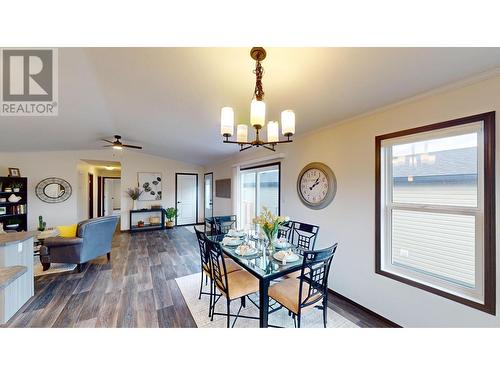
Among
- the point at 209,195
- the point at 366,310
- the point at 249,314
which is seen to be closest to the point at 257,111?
the point at 249,314

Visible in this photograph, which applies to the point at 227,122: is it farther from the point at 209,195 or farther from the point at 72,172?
the point at 72,172

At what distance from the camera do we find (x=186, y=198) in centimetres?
719

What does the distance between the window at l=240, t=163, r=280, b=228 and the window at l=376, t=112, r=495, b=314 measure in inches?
73.5

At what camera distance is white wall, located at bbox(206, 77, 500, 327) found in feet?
4.93

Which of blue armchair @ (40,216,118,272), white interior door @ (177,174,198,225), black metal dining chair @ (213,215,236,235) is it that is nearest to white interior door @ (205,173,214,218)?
white interior door @ (177,174,198,225)

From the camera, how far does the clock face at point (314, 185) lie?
8.82ft

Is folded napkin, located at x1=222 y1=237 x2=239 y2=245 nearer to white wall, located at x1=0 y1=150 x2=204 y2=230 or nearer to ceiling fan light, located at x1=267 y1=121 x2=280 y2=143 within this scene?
ceiling fan light, located at x1=267 y1=121 x2=280 y2=143

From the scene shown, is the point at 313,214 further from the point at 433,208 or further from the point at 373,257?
the point at 433,208

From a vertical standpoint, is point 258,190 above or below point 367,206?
above

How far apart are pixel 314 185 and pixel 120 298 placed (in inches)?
121

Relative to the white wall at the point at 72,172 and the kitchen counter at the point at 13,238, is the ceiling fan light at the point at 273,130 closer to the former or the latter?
the kitchen counter at the point at 13,238
